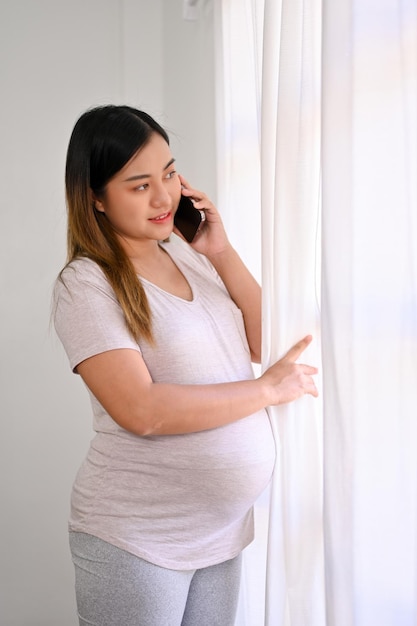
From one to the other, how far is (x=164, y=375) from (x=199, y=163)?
4.14ft

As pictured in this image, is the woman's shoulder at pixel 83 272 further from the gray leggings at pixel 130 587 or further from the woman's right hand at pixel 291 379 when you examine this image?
the gray leggings at pixel 130 587

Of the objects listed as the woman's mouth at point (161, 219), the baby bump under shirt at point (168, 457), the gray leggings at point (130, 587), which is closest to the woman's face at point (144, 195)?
the woman's mouth at point (161, 219)

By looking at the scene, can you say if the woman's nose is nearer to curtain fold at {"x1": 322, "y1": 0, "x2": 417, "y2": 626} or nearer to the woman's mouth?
the woman's mouth

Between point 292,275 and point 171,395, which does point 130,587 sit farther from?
point 292,275

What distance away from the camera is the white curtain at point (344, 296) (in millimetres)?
1079

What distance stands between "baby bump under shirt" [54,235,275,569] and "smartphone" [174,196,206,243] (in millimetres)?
215

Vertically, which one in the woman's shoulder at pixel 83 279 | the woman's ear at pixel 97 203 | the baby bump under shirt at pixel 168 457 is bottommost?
the baby bump under shirt at pixel 168 457

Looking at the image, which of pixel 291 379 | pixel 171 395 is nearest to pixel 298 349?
pixel 291 379

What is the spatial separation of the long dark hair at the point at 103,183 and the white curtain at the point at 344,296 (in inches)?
9.2

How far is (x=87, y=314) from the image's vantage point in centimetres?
138

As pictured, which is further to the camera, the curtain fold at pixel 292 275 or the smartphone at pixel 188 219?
the smartphone at pixel 188 219

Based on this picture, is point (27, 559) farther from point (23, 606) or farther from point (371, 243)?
point (371, 243)

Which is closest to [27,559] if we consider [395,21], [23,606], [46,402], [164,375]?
[23,606]

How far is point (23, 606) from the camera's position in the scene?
2812 mm
